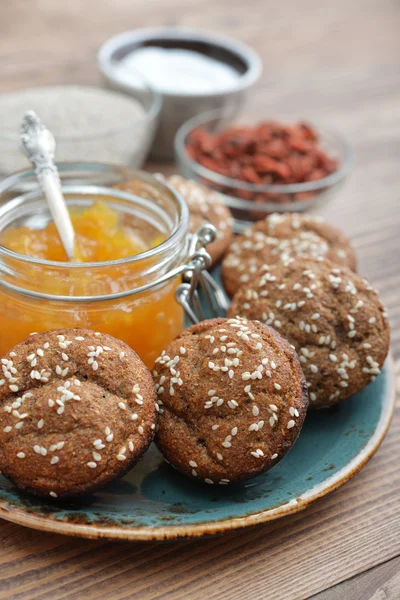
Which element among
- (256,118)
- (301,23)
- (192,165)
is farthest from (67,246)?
(301,23)

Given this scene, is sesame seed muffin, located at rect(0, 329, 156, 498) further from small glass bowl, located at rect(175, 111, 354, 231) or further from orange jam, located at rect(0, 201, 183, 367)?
small glass bowl, located at rect(175, 111, 354, 231)

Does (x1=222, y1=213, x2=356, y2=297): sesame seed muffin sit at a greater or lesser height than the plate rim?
greater

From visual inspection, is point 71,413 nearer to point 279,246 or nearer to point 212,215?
point 279,246

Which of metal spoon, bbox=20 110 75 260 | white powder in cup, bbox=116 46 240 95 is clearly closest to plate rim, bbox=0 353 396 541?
metal spoon, bbox=20 110 75 260

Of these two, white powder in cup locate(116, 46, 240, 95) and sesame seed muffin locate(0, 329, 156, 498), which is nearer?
sesame seed muffin locate(0, 329, 156, 498)

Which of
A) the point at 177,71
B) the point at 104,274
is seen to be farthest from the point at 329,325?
the point at 177,71

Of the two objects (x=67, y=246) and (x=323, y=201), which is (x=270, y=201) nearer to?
(x=323, y=201)
